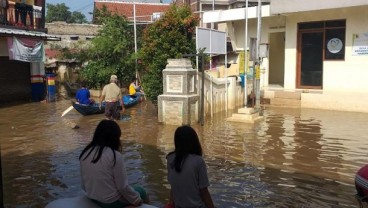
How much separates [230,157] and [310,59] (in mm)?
11105

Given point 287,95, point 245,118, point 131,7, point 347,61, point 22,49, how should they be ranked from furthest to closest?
1. point 131,7
2. point 22,49
3. point 287,95
4. point 347,61
5. point 245,118

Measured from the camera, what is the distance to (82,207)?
4004mm

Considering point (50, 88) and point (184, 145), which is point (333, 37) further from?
point (184, 145)

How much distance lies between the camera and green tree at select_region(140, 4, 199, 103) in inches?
547

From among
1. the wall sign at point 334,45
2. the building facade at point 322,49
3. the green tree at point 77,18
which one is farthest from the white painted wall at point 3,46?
the green tree at point 77,18

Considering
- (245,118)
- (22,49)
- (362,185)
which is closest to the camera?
(362,185)

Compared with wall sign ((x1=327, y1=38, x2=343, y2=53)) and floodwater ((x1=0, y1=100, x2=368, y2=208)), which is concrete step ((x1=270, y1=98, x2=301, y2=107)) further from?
wall sign ((x1=327, y1=38, x2=343, y2=53))

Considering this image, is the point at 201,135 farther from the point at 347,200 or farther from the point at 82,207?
the point at 82,207

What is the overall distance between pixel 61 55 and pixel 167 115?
604 inches

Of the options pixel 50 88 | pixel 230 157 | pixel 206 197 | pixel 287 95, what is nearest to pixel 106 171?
pixel 206 197

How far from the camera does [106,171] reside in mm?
3893

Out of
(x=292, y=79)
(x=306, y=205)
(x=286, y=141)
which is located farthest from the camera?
(x=292, y=79)

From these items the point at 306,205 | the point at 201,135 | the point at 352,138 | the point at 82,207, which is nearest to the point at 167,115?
the point at 201,135

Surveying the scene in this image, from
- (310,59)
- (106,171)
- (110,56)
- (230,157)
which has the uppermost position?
(110,56)
